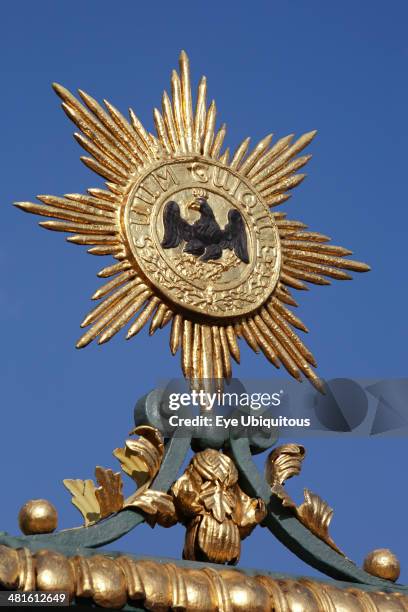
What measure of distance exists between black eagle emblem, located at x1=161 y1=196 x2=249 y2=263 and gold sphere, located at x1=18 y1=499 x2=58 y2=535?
139cm

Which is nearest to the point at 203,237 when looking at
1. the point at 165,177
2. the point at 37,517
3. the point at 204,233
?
the point at 204,233

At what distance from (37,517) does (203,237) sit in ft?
5.39

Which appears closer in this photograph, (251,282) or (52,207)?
(52,207)

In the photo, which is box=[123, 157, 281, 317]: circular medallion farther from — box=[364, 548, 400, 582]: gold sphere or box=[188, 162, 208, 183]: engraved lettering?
box=[364, 548, 400, 582]: gold sphere

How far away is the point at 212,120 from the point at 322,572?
85.4 inches

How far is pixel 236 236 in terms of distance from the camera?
7.92 m

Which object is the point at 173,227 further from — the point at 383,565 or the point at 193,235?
the point at 383,565

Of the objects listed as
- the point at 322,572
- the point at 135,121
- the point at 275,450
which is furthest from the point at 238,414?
the point at 135,121

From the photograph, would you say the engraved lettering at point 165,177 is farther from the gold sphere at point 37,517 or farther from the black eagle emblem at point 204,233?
the gold sphere at point 37,517

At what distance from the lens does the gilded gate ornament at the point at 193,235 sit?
7426mm

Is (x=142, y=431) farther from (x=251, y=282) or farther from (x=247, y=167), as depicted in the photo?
(x=247, y=167)

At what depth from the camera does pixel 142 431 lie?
24.1ft

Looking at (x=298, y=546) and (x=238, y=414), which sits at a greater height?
(x=238, y=414)

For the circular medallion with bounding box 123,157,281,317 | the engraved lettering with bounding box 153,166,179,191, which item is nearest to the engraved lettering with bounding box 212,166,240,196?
the circular medallion with bounding box 123,157,281,317
